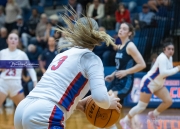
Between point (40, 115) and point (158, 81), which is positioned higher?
point (40, 115)

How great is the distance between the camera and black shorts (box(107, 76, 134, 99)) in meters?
7.02

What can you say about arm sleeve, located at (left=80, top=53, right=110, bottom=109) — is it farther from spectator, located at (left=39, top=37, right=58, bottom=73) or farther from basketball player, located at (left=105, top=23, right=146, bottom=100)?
spectator, located at (left=39, top=37, right=58, bottom=73)

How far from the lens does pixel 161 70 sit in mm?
8531

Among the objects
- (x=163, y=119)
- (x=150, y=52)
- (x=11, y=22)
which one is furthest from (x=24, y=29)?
(x=163, y=119)

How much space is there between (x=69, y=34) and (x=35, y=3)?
1352cm

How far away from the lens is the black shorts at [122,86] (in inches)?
276

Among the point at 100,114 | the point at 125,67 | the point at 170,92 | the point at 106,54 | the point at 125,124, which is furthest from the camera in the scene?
the point at 106,54

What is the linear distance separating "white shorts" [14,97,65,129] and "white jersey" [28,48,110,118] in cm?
6

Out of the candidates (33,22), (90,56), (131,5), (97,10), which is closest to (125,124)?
(90,56)

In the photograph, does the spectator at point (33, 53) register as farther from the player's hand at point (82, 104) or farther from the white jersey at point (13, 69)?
the player's hand at point (82, 104)

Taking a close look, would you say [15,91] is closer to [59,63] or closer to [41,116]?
[59,63]

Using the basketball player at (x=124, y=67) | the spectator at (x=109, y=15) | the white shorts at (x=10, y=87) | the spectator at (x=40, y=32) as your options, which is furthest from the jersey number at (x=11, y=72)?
the spectator at (x=109, y=15)

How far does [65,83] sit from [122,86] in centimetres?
363

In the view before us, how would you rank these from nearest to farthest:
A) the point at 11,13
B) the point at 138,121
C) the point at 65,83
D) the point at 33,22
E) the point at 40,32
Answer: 1. the point at 65,83
2. the point at 138,121
3. the point at 40,32
4. the point at 33,22
5. the point at 11,13
